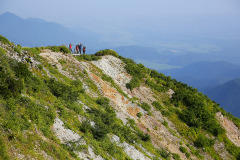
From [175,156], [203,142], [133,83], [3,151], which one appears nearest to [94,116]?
[3,151]

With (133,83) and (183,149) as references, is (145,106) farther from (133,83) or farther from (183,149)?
(183,149)

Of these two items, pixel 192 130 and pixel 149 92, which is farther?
pixel 149 92

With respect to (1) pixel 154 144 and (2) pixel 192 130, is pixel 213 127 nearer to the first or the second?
(2) pixel 192 130

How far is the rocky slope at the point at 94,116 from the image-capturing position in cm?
1209

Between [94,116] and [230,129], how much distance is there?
24.2 metres

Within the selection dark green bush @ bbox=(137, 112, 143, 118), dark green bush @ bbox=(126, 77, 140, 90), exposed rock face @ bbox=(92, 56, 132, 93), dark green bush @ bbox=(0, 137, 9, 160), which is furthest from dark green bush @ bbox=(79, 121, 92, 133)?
dark green bush @ bbox=(126, 77, 140, 90)

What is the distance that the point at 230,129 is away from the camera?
31.1m

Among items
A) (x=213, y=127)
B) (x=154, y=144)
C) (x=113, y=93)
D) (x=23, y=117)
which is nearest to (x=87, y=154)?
(x=23, y=117)

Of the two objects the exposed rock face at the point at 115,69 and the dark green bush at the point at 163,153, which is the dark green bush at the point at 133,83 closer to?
the exposed rock face at the point at 115,69

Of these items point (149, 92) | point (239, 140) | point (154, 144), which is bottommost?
point (154, 144)

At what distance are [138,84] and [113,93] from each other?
625 cm

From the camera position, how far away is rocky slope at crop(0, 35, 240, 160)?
12086 millimetres

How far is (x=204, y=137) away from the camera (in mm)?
27156

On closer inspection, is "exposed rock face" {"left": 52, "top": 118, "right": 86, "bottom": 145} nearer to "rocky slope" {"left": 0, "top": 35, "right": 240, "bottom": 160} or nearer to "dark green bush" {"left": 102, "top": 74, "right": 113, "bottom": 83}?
Result: "rocky slope" {"left": 0, "top": 35, "right": 240, "bottom": 160}
